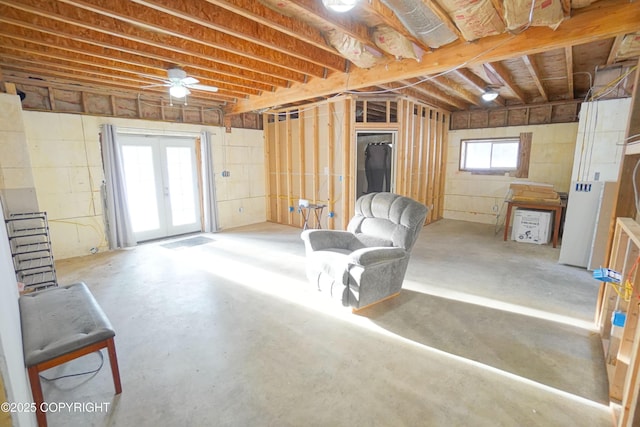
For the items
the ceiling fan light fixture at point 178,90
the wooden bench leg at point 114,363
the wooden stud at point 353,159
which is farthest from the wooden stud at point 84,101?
the wooden bench leg at point 114,363

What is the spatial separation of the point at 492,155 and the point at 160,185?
7.37 m

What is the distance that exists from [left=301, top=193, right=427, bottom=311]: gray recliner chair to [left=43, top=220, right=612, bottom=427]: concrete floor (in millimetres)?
228

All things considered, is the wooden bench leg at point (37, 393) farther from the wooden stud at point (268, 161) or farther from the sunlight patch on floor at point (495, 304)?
the wooden stud at point (268, 161)

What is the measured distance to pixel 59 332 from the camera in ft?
6.02

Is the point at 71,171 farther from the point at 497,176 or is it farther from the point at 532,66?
the point at 497,176

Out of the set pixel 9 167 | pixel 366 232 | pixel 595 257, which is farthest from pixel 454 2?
pixel 9 167

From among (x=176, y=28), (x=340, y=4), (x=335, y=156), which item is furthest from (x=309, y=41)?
(x=335, y=156)

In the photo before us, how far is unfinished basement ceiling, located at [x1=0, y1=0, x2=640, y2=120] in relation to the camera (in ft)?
8.01

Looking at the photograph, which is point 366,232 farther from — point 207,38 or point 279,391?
point 207,38

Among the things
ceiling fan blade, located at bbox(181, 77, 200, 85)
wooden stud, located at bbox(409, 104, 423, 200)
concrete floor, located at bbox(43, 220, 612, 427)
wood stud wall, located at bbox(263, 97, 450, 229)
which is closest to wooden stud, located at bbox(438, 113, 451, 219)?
wood stud wall, located at bbox(263, 97, 450, 229)

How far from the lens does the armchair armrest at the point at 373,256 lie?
9.23 feet

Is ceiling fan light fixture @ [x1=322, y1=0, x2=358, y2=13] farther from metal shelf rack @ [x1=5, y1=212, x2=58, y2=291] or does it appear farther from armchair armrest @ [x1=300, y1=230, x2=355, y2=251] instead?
metal shelf rack @ [x1=5, y1=212, x2=58, y2=291]

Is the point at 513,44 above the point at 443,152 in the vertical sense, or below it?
above

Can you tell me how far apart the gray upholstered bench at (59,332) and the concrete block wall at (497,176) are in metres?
7.52
